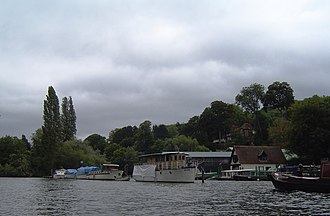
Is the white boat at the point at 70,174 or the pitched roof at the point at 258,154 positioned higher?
the pitched roof at the point at 258,154

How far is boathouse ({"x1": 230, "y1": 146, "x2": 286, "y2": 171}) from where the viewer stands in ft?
404

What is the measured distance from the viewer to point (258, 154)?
125 m

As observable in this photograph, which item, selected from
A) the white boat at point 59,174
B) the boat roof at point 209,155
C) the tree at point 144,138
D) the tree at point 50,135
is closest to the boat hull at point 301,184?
the white boat at point 59,174

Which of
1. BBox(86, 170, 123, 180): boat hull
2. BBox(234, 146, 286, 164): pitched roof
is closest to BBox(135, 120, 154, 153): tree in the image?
BBox(234, 146, 286, 164): pitched roof

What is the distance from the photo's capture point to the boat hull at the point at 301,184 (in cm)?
5059

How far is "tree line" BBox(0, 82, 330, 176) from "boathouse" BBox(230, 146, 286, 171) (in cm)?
327

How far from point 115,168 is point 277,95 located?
81612mm

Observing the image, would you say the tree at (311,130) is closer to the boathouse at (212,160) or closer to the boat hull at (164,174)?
the boat hull at (164,174)

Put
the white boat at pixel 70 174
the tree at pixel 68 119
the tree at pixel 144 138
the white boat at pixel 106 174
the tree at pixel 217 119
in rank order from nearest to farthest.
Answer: the white boat at pixel 106 174 < the white boat at pixel 70 174 < the tree at pixel 68 119 < the tree at pixel 217 119 < the tree at pixel 144 138

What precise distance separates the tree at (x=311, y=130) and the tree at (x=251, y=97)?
271 feet

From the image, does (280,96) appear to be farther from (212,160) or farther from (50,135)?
(50,135)

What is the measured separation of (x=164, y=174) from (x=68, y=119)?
73289mm

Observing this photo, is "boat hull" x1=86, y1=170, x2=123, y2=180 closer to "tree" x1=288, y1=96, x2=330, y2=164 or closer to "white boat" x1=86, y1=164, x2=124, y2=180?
"white boat" x1=86, y1=164, x2=124, y2=180

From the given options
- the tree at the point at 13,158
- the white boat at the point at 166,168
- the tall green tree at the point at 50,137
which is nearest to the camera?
the white boat at the point at 166,168
